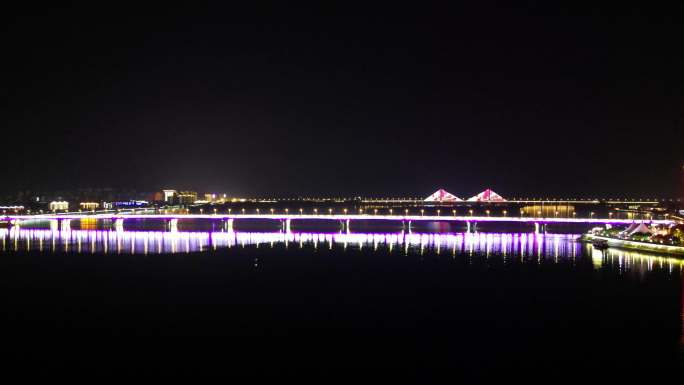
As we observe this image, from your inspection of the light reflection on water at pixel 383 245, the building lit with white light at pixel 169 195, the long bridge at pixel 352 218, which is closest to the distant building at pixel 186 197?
the building lit with white light at pixel 169 195

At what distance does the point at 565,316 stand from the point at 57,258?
18.8 m

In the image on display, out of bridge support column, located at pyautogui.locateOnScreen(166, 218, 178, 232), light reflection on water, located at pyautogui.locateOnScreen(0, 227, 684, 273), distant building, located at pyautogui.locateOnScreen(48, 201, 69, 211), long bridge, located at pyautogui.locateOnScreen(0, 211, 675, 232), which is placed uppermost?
distant building, located at pyautogui.locateOnScreen(48, 201, 69, 211)

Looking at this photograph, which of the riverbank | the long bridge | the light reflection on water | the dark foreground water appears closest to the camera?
the dark foreground water

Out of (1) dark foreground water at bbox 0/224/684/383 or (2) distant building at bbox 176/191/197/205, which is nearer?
(1) dark foreground water at bbox 0/224/684/383

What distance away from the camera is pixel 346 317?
13.1 m

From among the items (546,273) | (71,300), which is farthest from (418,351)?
(546,273)

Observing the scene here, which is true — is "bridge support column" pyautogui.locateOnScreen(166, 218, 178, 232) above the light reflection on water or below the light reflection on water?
above

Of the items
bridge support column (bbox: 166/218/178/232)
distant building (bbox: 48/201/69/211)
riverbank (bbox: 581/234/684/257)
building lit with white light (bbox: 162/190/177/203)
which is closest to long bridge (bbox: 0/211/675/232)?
bridge support column (bbox: 166/218/178/232)

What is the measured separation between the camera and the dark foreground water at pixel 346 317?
9602 mm

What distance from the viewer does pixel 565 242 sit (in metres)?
32.6

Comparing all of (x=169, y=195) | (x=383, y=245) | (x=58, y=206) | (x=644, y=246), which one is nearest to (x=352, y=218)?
(x=383, y=245)

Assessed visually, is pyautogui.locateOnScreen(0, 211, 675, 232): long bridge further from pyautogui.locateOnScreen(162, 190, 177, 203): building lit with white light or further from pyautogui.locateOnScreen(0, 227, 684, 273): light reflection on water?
pyautogui.locateOnScreen(162, 190, 177, 203): building lit with white light

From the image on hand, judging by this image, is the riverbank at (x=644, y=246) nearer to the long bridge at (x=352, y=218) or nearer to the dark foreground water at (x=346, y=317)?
the dark foreground water at (x=346, y=317)

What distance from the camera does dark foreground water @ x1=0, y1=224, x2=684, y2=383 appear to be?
378 inches
